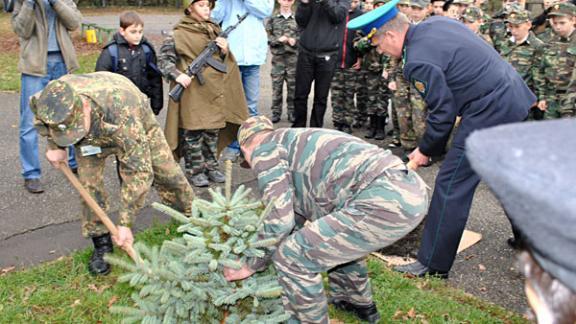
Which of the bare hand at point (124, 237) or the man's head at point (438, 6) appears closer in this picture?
the bare hand at point (124, 237)

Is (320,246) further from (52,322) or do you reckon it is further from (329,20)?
(329,20)

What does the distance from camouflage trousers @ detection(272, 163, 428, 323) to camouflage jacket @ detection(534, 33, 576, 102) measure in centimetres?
380

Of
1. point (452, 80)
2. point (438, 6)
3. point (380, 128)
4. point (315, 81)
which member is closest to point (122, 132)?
point (452, 80)

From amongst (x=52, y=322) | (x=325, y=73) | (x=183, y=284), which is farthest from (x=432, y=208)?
(x=325, y=73)

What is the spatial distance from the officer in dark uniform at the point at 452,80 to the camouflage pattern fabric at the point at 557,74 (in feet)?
7.42

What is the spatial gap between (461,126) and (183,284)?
2.37 meters

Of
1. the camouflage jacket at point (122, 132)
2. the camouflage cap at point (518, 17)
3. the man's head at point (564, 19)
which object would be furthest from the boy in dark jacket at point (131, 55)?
the man's head at point (564, 19)

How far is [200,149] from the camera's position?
620cm

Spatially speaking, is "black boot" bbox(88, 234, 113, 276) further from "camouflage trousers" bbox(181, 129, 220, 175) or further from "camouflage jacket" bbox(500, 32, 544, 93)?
"camouflage jacket" bbox(500, 32, 544, 93)

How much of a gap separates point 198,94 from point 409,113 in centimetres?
273

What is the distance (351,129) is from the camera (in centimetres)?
838

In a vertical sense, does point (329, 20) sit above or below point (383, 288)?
above

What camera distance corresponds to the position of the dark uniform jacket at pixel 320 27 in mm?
7527

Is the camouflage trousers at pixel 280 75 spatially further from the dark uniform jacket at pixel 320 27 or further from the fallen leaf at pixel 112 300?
the fallen leaf at pixel 112 300
